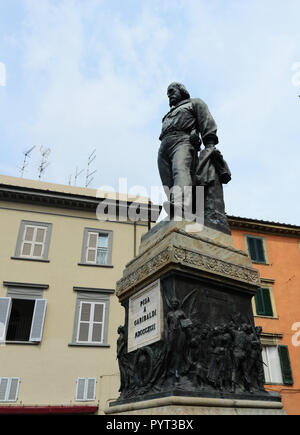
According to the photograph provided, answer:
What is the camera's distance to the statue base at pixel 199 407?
9.64 ft

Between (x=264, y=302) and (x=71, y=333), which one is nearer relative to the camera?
(x=71, y=333)

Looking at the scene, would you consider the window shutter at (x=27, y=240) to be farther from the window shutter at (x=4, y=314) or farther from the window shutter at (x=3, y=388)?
the window shutter at (x=3, y=388)

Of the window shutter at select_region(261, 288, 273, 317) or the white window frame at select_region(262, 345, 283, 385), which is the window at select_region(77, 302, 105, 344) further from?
the window shutter at select_region(261, 288, 273, 317)

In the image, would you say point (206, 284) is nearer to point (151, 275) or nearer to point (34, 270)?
point (151, 275)

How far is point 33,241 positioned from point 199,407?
15.2 m

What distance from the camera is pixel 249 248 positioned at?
21047 mm

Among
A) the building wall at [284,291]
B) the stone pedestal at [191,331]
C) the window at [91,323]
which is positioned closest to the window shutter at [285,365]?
the building wall at [284,291]

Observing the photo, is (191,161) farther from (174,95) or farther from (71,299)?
(71,299)

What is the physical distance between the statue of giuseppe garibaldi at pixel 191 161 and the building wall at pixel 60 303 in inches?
463

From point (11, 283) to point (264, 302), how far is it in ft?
41.0

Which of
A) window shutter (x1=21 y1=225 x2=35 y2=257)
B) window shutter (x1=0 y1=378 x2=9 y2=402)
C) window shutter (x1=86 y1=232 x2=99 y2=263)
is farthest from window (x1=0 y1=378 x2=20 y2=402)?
window shutter (x1=86 y1=232 x2=99 y2=263)

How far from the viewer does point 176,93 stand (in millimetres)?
5797

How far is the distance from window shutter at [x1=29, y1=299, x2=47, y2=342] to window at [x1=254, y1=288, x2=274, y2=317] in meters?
10.4
